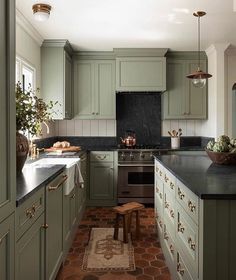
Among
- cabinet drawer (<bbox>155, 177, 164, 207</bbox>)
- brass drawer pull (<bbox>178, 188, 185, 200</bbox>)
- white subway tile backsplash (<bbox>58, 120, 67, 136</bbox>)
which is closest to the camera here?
brass drawer pull (<bbox>178, 188, 185, 200</bbox>)

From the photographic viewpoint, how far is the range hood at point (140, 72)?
14.9 ft

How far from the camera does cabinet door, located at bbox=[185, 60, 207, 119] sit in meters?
4.73

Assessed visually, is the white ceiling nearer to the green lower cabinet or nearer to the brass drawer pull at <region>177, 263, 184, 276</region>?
the green lower cabinet

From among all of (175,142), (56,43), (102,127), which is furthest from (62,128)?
(175,142)

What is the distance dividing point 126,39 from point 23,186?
299 cm

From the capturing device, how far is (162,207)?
2756mm

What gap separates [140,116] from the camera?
504cm

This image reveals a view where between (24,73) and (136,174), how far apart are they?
2126mm

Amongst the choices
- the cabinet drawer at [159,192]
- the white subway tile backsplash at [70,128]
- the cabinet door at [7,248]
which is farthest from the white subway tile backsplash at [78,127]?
the cabinet door at [7,248]

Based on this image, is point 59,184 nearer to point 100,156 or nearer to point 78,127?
point 100,156

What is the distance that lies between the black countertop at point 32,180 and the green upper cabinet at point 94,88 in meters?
2.33

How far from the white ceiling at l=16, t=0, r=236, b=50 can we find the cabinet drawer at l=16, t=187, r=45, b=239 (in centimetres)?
202

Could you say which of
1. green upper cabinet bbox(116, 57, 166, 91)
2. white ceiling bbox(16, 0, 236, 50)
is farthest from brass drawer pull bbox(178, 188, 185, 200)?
green upper cabinet bbox(116, 57, 166, 91)

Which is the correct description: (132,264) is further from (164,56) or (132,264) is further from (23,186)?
(164,56)
